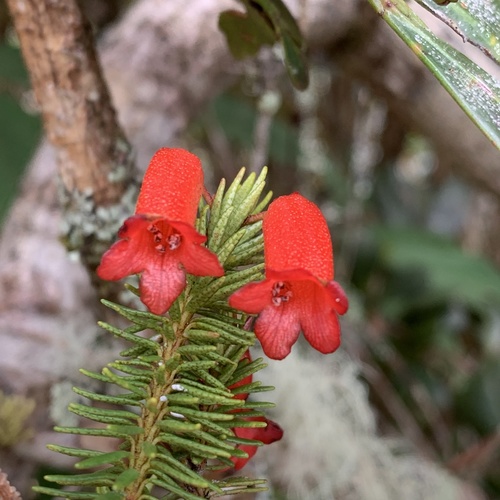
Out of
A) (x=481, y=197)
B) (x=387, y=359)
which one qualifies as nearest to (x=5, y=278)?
(x=387, y=359)

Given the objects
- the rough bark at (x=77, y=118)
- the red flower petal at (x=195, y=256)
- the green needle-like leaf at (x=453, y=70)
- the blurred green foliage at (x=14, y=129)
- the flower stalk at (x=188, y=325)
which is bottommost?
the blurred green foliage at (x=14, y=129)

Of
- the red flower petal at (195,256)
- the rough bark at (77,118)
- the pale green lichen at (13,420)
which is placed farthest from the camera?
the pale green lichen at (13,420)

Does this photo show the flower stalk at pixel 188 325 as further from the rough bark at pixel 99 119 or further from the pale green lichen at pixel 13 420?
the pale green lichen at pixel 13 420

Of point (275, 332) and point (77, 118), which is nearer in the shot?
point (275, 332)

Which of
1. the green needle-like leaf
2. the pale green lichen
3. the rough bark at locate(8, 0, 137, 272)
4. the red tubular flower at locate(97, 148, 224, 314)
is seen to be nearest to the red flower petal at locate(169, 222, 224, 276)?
the red tubular flower at locate(97, 148, 224, 314)

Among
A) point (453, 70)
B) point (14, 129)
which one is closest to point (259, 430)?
point (453, 70)

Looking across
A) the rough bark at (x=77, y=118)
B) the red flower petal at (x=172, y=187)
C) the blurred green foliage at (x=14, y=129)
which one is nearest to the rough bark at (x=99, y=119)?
the rough bark at (x=77, y=118)

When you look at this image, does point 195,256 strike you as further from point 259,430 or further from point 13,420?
point 13,420

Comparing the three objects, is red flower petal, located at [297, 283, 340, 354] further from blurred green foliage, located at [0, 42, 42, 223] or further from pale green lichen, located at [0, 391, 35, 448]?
blurred green foliage, located at [0, 42, 42, 223]
